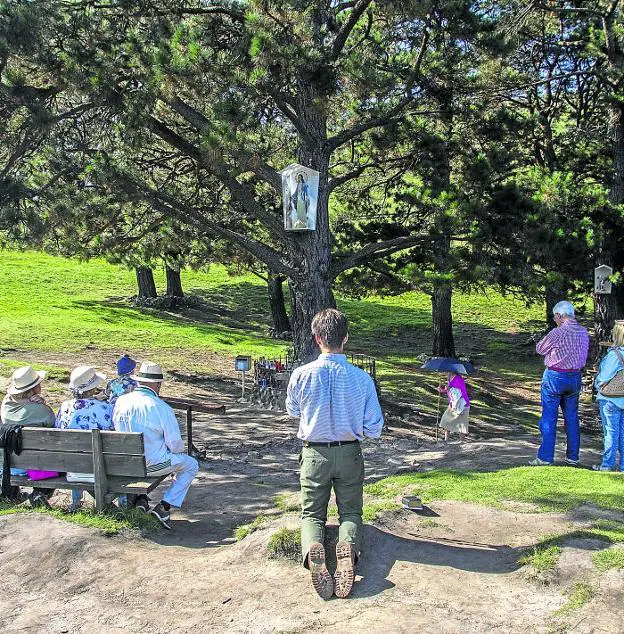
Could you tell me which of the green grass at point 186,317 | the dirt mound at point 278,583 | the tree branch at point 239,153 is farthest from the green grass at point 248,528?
the green grass at point 186,317

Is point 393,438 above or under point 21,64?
under

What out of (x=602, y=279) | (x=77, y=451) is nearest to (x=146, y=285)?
(x=602, y=279)

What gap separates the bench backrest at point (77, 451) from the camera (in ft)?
18.9

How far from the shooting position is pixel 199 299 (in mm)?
28984

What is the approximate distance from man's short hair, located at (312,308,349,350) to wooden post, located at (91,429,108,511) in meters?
2.18

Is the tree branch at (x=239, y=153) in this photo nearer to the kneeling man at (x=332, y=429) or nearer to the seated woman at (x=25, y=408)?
the seated woman at (x=25, y=408)

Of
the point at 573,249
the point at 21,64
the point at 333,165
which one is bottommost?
the point at 573,249

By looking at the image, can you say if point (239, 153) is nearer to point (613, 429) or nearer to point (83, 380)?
point (83, 380)

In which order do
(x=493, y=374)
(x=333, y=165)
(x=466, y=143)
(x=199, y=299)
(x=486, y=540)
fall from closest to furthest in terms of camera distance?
(x=486, y=540)
(x=466, y=143)
(x=333, y=165)
(x=493, y=374)
(x=199, y=299)

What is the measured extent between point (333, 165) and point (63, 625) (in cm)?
1080

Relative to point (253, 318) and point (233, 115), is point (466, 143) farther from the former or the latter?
point (253, 318)

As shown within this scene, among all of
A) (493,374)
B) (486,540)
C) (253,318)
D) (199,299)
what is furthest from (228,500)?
(199,299)

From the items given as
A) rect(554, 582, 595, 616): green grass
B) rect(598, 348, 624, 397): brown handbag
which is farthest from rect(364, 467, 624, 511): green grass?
rect(554, 582, 595, 616): green grass

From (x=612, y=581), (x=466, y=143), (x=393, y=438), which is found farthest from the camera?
(x=466, y=143)
